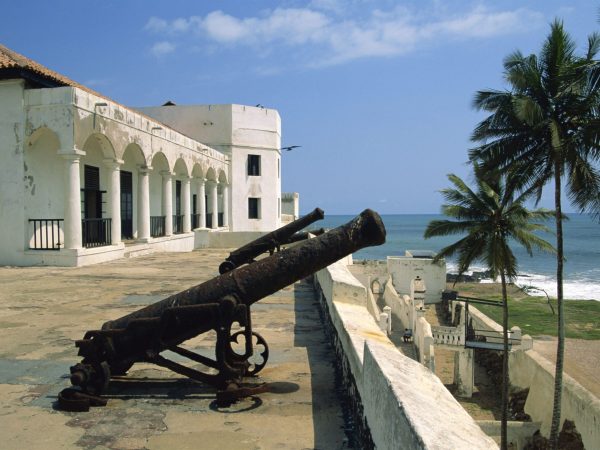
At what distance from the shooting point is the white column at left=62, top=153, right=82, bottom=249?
13672 mm

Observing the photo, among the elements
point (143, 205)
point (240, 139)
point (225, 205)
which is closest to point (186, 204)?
point (143, 205)

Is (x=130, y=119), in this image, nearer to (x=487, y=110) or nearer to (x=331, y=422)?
(x=487, y=110)

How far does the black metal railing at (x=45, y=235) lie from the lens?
1416 cm

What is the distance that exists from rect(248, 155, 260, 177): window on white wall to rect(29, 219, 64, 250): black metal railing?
19.3 meters

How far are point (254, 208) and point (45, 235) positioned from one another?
67.2ft

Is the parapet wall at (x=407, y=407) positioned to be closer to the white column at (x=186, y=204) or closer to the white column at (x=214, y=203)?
the white column at (x=186, y=204)

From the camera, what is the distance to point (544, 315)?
37281mm

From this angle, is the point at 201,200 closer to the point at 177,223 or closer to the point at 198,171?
the point at 198,171

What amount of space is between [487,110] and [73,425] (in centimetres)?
1591

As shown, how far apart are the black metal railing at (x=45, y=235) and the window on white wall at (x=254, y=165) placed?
19283 millimetres

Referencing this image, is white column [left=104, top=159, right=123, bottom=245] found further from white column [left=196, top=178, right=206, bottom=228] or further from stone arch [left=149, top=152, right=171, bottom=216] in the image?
white column [left=196, top=178, right=206, bottom=228]

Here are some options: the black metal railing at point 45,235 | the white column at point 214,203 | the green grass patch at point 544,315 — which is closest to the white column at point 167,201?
the black metal railing at point 45,235

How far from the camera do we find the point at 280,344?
218 inches

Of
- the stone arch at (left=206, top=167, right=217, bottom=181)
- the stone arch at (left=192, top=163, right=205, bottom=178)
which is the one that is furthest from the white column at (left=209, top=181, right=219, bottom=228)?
the stone arch at (left=192, top=163, right=205, bottom=178)
